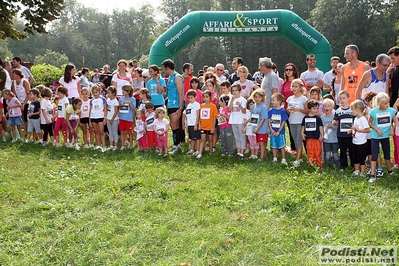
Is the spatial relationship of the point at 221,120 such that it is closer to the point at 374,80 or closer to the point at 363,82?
the point at 363,82

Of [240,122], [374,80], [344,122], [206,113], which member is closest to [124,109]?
[206,113]

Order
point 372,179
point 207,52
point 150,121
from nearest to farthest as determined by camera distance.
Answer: point 372,179, point 150,121, point 207,52

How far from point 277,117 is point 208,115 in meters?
1.52

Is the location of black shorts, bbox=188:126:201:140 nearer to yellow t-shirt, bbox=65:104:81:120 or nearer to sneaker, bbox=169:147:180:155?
sneaker, bbox=169:147:180:155

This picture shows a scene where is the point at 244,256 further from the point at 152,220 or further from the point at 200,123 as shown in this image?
the point at 200,123

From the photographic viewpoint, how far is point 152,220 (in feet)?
16.5

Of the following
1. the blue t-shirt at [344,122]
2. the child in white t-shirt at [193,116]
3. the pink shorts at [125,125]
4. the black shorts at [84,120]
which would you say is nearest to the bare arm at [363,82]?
the blue t-shirt at [344,122]

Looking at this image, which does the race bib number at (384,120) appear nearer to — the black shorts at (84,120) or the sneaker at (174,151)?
the sneaker at (174,151)

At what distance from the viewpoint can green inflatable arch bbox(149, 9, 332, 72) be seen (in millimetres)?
14695

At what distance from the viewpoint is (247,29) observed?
49.7ft

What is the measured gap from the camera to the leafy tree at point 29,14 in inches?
529

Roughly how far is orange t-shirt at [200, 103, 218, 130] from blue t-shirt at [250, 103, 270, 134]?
0.89 meters

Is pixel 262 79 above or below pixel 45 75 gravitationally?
below

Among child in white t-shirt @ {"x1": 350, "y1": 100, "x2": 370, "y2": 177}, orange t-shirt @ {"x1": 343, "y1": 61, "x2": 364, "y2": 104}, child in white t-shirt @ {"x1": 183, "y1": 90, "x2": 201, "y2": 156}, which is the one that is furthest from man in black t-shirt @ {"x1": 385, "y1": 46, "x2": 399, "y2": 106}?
child in white t-shirt @ {"x1": 183, "y1": 90, "x2": 201, "y2": 156}
